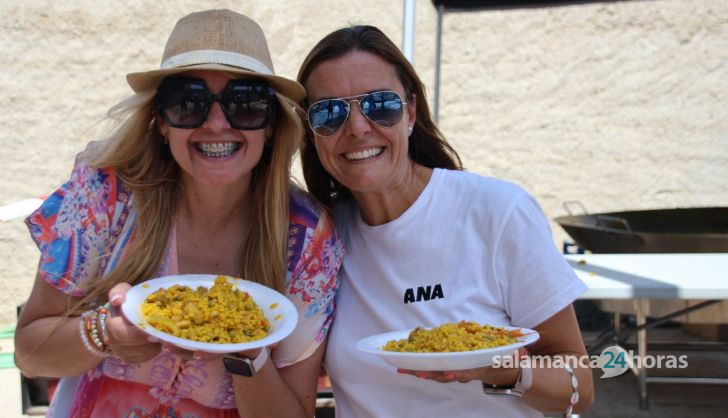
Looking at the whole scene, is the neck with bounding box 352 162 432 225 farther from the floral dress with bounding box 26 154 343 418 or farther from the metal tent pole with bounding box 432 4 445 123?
the metal tent pole with bounding box 432 4 445 123

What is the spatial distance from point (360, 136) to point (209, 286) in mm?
652

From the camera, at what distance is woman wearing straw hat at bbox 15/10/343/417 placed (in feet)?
6.79

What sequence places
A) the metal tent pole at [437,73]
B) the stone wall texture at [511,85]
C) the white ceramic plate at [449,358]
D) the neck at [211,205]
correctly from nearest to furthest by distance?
the white ceramic plate at [449,358]
the neck at [211,205]
the metal tent pole at [437,73]
the stone wall texture at [511,85]

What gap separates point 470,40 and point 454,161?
5096 mm

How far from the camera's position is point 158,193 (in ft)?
7.37

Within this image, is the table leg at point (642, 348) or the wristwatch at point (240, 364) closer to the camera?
the wristwatch at point (240, 364)

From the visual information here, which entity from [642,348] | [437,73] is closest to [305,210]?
[642,348]

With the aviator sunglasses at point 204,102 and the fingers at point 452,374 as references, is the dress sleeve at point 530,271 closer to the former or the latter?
the fingers at point 452,374

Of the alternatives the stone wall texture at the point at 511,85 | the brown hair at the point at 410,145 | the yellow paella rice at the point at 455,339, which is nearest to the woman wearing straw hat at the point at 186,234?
the brown hair at the point at 410,145

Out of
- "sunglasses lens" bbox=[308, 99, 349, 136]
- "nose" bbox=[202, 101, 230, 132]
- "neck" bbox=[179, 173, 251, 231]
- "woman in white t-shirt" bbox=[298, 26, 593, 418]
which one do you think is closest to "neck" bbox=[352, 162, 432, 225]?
"woman in white t-shirt" bbox=[298, 26, 593, 418]

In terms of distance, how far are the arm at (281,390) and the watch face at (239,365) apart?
0.52 ft

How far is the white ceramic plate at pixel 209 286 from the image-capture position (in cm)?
174

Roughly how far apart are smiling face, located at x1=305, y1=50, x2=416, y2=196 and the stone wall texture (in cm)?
524

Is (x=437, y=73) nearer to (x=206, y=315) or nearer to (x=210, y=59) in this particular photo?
(x=210, y=59)
